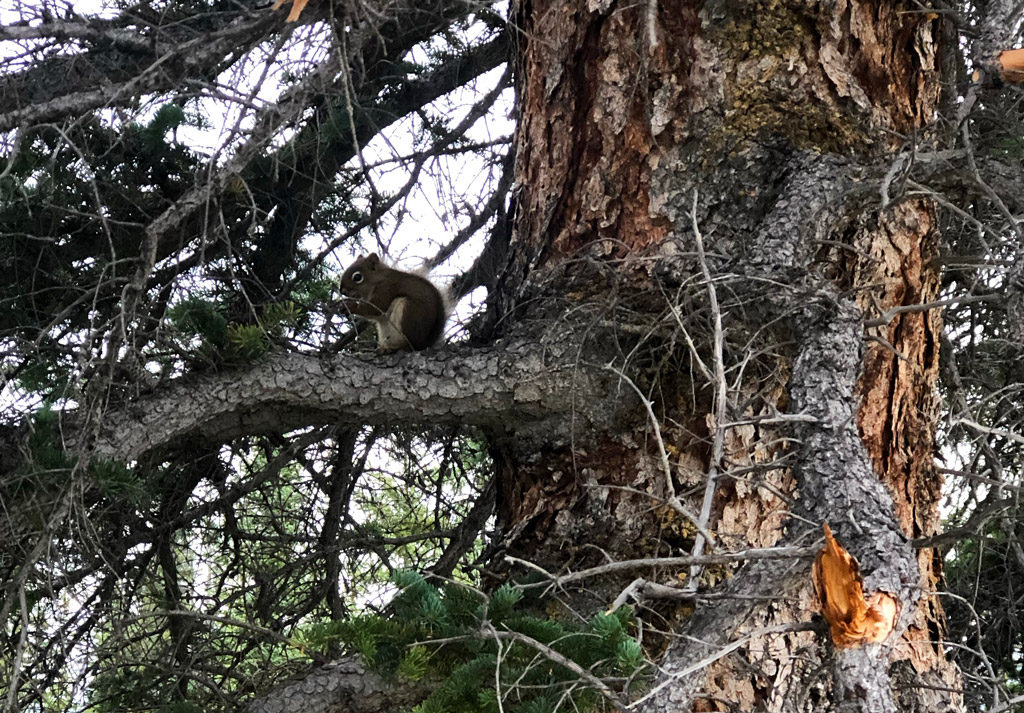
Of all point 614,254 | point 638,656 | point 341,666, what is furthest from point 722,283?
point 341,666

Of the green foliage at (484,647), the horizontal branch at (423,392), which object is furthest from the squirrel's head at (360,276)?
the green foliage at (484,647)

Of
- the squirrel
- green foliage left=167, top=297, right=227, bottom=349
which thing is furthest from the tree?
the squirrel

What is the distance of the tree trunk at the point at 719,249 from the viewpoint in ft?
9.96

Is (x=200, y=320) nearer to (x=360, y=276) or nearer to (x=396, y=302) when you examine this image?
(x=396, y=302)

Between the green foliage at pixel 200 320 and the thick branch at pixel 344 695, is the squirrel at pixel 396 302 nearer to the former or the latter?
the green foliage at pixel 200 320

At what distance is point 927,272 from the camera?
3.49 meters

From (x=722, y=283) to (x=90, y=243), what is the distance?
213cm

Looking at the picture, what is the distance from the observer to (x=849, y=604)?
1935mm

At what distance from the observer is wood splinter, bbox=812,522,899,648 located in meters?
1.92

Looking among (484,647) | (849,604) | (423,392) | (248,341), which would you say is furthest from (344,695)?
(849,604)

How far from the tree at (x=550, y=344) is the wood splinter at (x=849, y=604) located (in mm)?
139

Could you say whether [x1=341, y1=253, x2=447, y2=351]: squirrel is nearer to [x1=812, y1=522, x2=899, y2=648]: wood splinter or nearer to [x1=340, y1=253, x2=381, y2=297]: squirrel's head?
[x1=340, y1=253, x2=381, y2=297]: squirrel's head

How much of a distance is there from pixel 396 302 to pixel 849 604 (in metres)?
2.81

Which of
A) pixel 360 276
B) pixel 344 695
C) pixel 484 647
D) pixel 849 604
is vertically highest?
pixel 360 276
